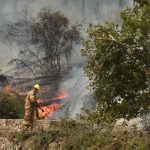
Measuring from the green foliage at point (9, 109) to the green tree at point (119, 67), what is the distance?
40.6 feet

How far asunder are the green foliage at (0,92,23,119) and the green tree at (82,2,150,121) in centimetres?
1239

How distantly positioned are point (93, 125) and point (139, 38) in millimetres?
4283

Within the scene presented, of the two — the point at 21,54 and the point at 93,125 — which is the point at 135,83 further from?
the point at 21,54

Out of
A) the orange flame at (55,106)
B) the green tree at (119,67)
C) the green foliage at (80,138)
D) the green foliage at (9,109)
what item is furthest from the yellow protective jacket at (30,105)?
the orange flame at (55,106)

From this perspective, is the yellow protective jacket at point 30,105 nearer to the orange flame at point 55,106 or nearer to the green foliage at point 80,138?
the green foliage at point 80,138

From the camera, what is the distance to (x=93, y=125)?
19938 mm

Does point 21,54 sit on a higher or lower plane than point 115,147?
higher

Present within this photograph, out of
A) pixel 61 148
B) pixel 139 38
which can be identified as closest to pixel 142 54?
pixel 139 38

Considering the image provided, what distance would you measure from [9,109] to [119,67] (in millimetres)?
14161

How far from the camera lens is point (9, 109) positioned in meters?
31.2

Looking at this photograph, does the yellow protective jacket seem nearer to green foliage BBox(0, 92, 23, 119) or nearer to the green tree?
the green tree

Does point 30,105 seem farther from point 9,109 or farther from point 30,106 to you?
point 9,109

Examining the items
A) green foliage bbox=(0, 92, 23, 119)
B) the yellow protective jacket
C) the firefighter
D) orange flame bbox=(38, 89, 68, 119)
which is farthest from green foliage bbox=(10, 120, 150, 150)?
orange flame bbox=(38, 89, 68, 119)

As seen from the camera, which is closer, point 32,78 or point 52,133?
point 52,133
